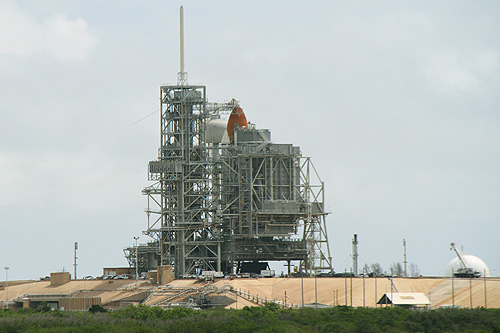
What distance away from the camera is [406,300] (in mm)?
118938

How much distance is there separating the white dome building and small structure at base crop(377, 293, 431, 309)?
30782mm

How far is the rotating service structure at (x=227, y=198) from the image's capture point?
153 m

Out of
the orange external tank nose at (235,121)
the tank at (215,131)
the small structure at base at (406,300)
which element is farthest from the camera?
the tank at (215,131)

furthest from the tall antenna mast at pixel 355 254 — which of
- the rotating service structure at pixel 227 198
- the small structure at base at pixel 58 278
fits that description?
the small structure at base at pixel 58 278

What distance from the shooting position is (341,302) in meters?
125

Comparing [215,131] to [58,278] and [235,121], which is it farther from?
[58,278]

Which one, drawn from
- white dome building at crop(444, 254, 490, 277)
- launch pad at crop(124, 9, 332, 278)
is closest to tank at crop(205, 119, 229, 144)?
launch pad at crop(124, 9, 332, 278)

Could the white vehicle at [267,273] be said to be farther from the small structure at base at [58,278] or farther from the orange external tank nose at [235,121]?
the small structure at base at [58,278]

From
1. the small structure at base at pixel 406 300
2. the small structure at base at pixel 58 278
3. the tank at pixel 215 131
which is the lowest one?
the small structure at base at pixel 406 300

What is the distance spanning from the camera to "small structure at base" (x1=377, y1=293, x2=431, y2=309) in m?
118

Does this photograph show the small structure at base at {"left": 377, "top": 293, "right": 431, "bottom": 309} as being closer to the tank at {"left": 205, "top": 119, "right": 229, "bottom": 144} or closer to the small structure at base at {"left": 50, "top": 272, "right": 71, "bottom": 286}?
the tank at {"left": 205, "top": 119, "right": 229, "bottom": 144}

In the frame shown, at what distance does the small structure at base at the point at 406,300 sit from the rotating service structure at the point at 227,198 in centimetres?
3228

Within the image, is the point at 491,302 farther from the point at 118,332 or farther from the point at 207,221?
the point at 207,221

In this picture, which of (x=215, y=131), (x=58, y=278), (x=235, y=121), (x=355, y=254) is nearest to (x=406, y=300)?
(x=355, y=254)
